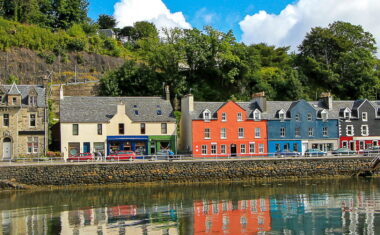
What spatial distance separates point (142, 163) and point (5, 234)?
806 inches

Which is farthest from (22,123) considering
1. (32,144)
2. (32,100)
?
→ (32,100)

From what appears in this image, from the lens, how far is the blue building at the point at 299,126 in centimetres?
6100

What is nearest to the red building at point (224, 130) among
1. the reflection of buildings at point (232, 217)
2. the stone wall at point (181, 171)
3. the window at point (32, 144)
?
the stone wall at point (181, 171)

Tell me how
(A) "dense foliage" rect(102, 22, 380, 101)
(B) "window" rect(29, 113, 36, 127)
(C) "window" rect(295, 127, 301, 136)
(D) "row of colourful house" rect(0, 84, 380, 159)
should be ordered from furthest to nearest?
(A) "dense foliage" rect(102, 22, 380, 101), (C) "window" rect(295, 127, 301, 136), (B) "window" rect(29, 113, 36, 127), (D) "row of colourful house" rect(0, 84, 380, 159)

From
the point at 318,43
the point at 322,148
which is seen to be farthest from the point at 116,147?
the point at 318,43

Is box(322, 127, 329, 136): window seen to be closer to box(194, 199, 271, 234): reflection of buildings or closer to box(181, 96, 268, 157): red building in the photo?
box(181, 96, 268, 157): red building

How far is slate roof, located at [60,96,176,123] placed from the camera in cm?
5694

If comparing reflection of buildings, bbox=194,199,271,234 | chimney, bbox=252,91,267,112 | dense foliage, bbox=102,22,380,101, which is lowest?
reflection of buildings, bbox=194,199,271,234

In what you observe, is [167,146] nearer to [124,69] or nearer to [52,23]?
[124,69]

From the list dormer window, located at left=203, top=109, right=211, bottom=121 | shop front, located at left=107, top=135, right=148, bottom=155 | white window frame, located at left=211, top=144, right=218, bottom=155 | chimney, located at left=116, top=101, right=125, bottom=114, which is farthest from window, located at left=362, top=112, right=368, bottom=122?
chimney, located at left=116, top=101, right=125, bottom=114

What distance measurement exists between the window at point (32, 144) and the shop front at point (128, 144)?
7561mm

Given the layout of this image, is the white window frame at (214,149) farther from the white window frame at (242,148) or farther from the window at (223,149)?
the white window frame at (242,148)

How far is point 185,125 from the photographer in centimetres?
6147

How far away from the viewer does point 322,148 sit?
205ft
